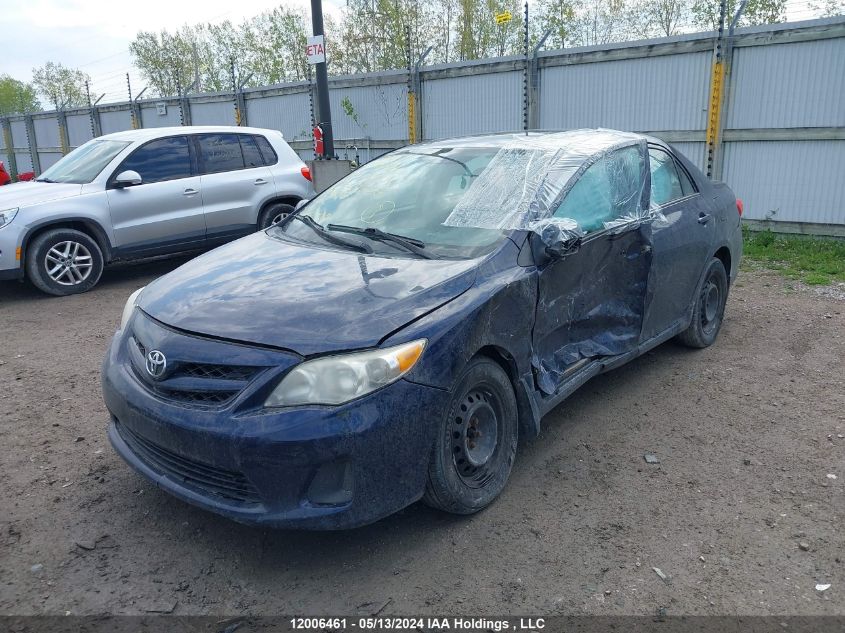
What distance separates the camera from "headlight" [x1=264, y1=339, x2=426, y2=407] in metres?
2.70

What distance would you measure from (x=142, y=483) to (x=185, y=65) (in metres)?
46.7

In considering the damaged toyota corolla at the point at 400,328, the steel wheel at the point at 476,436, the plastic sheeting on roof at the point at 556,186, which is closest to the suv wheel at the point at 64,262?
the damaged toyota corolla at the point at 400,328

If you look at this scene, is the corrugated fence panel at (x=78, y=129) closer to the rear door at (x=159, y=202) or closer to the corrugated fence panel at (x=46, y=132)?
the corrugated fence panel at (x=46, y=132)

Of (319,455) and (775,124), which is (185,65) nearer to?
(775,124)

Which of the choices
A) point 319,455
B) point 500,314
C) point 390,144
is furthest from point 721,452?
point 390,144

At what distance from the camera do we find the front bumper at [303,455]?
264 centimetres

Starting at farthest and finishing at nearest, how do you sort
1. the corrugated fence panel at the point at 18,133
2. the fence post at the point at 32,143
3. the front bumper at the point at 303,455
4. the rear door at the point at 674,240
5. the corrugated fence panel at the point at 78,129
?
the corrugated fence panel at the point at 18,133, the fence post at the point at 32,143, the corrugated fence panel at the point at 78,129, the rear door at the point at 674,240, the front bumper at the point at 303,455

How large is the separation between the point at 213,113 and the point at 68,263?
11980 millimetres

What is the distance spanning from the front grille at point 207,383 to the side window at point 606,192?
1907 mm

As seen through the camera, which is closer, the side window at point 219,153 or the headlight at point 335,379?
the headlight at point 335,379

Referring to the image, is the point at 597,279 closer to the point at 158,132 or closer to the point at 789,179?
Answer: the point at 158,132

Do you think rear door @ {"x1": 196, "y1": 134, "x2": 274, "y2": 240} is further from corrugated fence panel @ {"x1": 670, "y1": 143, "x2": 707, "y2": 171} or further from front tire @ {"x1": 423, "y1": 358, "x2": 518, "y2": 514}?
front tire @ {"x1": 423, "y1": 358, "x2": 518, "y2": 514}

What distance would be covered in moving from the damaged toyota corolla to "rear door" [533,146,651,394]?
13 millimetres

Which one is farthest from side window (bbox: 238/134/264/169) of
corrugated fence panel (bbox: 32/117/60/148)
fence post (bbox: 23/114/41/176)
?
fence post (bbox: 23/114/41/176)
